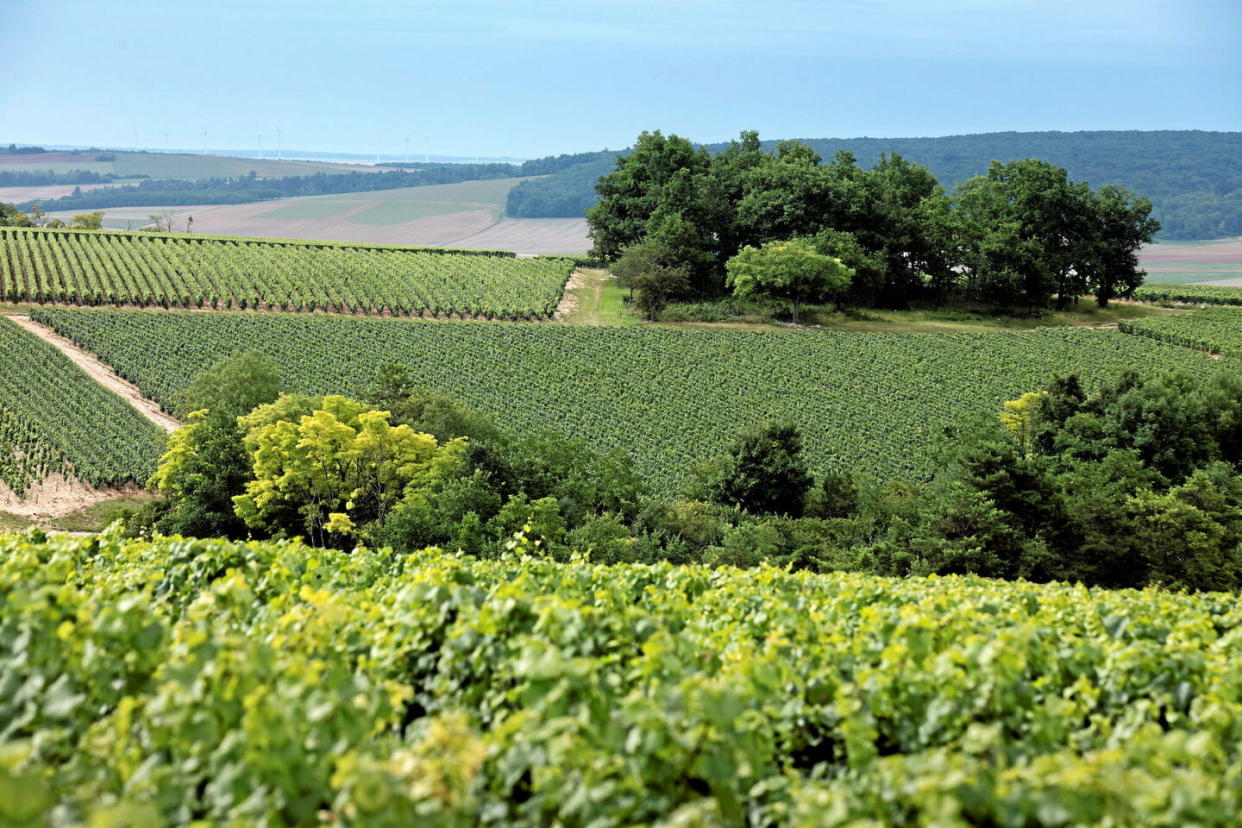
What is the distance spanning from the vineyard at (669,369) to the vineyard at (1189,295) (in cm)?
1925

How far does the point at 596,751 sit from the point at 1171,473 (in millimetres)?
39517

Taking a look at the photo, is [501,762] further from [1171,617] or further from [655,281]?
[655,281]

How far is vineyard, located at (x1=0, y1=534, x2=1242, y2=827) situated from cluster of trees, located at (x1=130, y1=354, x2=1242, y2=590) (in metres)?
15.3

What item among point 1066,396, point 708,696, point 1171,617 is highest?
point 708,696

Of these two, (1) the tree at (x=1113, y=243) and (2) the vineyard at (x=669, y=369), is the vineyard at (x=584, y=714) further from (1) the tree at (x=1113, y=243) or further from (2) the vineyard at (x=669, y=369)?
(1) the tree at (x=1113, y=243)

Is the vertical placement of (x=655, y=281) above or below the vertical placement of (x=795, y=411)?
above

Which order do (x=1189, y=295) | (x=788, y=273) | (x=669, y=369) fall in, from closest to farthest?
(x=669, y=369)
(x=788, y=273)
(x=1189, y=295)

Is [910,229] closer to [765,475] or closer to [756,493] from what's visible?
[765,475]

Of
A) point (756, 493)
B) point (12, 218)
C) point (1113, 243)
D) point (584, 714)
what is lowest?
point (756, 493)

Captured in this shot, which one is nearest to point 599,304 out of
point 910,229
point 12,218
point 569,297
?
point 569,297

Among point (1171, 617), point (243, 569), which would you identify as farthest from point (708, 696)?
point (1171, 617)

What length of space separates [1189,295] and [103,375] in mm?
80207

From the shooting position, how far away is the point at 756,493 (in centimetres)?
3706

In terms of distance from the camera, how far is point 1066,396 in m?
42.5
